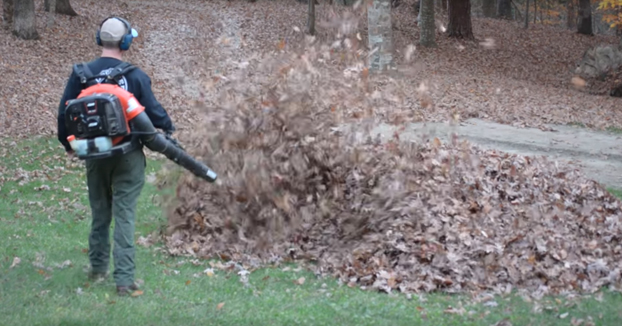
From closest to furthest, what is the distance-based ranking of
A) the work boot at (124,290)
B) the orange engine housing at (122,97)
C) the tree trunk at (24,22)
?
the orange engine housing at (122,97) → the work boot at (124,290) → the tree trunk at (24,22)

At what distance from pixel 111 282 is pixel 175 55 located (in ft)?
59.6

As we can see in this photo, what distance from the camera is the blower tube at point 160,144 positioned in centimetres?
588

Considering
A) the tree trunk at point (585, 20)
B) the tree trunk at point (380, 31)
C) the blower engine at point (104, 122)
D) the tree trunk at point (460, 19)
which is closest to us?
the blower engine at point (104, 122)

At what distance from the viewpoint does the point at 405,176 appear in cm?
849

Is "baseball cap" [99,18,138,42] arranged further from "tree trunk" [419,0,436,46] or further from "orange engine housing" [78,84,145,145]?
"tree trunk" [419,0,436,46]

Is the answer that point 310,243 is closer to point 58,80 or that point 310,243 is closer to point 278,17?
point 58,80

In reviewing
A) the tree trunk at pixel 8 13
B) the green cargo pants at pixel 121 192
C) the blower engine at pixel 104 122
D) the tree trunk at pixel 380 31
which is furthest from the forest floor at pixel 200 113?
the tree trunk at pixel 380 31

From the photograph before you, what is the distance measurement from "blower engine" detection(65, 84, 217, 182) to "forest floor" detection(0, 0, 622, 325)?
1233 mm

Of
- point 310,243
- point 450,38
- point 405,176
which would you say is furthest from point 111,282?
point 450,38

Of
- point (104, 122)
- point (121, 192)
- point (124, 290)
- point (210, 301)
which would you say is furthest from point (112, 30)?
point (210, 301)

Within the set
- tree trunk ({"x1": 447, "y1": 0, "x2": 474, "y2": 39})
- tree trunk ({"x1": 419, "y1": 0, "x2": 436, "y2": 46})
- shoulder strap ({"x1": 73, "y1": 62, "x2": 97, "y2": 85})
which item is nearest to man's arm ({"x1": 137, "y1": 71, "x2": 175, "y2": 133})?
shoulder strap ({"x1": 73, "y1": 62, "x2": 97, "y2": 85})

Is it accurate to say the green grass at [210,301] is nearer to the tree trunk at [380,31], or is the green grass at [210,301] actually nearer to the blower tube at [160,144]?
the blower tube at [160,144]

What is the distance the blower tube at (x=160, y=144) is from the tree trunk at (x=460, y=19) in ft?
81.1

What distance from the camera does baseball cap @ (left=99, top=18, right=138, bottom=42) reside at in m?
5.93
